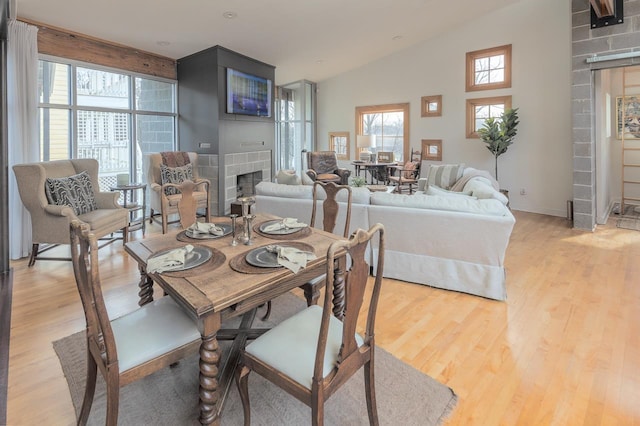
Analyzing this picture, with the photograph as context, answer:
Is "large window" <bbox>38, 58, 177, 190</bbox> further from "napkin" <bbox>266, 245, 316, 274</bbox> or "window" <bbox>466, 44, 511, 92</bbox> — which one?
"window" <bbox>466, 44, 511, 92</bbox>

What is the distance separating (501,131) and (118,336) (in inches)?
247

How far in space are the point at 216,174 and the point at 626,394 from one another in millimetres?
5403

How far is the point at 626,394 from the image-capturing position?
1804mm

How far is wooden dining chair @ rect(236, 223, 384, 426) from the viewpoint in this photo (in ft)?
3.99

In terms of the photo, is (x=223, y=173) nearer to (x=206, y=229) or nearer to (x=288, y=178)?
(x=288, y=178)

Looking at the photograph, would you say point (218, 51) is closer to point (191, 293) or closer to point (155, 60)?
point (155, 60)

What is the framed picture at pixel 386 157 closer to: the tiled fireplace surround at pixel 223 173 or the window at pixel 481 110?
the window at pixel 481 110

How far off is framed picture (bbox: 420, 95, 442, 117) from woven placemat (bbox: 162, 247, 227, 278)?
21.5 feet

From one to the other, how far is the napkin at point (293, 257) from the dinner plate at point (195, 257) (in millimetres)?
311

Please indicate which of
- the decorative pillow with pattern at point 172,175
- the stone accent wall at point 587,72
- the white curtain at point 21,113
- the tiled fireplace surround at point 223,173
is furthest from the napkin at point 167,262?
the stone accent wall at point 587,72

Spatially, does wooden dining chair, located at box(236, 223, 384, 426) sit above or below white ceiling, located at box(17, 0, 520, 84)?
below

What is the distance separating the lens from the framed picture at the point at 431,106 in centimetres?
724

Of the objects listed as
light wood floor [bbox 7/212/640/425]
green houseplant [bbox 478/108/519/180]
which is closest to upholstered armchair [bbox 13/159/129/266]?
light wood floor [bbox 7/212/640/425]

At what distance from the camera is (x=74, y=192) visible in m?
3.78
